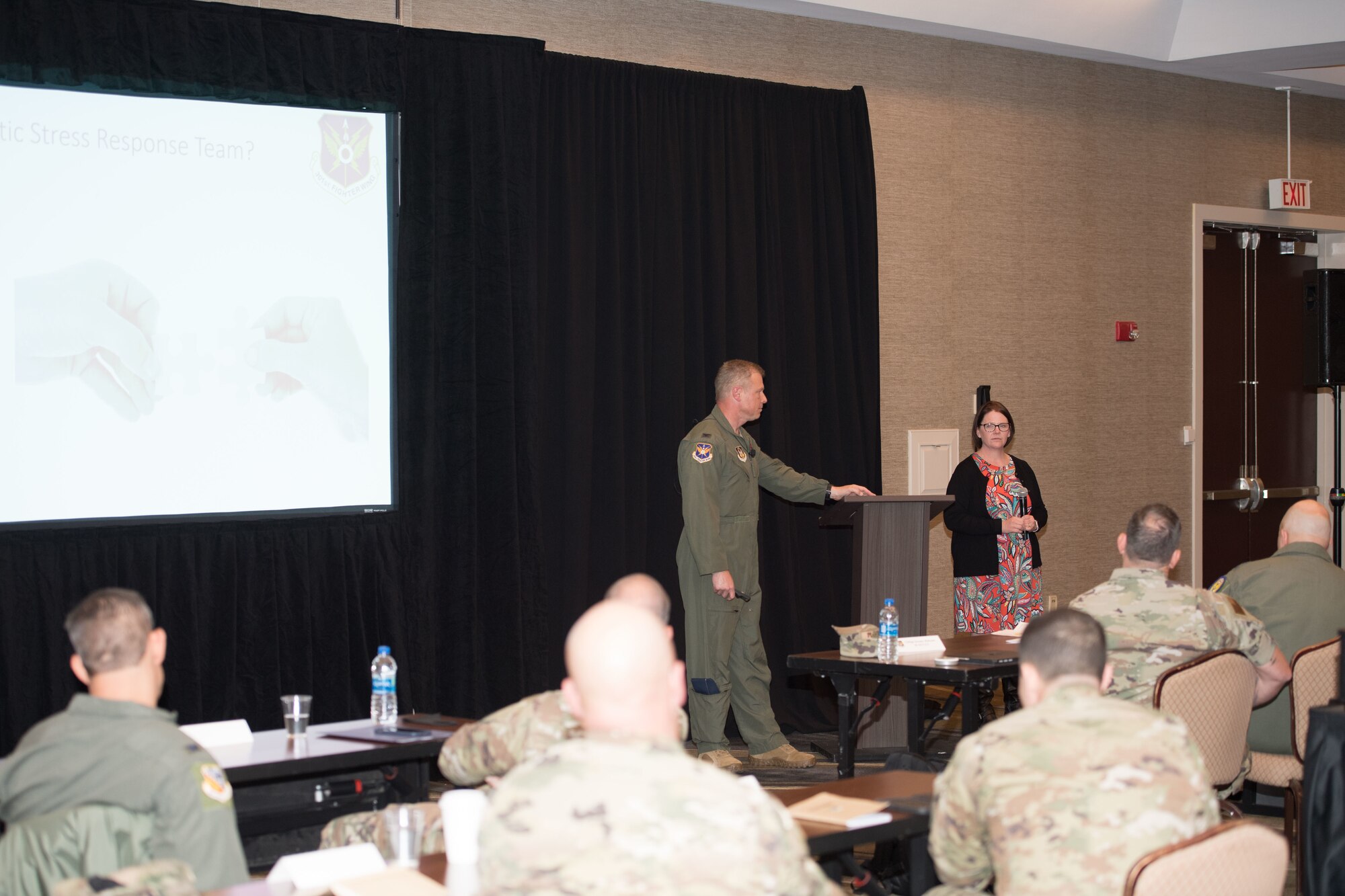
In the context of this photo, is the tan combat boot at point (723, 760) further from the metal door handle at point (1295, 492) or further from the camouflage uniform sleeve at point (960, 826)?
the metal door handle at point (1295, 492)

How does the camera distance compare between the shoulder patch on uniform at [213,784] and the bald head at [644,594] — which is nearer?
the shoulder patch on uniform at [213,784]

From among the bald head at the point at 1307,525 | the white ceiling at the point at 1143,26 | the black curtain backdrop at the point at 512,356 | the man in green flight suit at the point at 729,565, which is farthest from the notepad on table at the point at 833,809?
the white ceiling at the point at 1143,26

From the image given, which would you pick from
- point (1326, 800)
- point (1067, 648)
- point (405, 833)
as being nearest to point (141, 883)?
point (405, 833)

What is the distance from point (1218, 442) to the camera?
338 inches

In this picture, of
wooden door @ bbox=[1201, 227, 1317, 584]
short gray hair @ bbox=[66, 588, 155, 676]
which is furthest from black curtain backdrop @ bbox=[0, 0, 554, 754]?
wooden door @ bbox=[1201, 227, 1317, 584]

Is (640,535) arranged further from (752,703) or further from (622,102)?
(622,102)

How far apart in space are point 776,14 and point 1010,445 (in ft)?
9.17

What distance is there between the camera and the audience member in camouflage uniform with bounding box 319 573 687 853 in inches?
108

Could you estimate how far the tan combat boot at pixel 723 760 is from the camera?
5582mm

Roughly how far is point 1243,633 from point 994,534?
2362 millimetres

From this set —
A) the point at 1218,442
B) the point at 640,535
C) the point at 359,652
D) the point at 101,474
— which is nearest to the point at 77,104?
the point at 101,474

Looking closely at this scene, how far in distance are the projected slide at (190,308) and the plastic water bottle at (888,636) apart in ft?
7.07

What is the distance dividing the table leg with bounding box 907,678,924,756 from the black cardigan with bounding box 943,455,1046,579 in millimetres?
1718

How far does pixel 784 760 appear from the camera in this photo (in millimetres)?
5875
